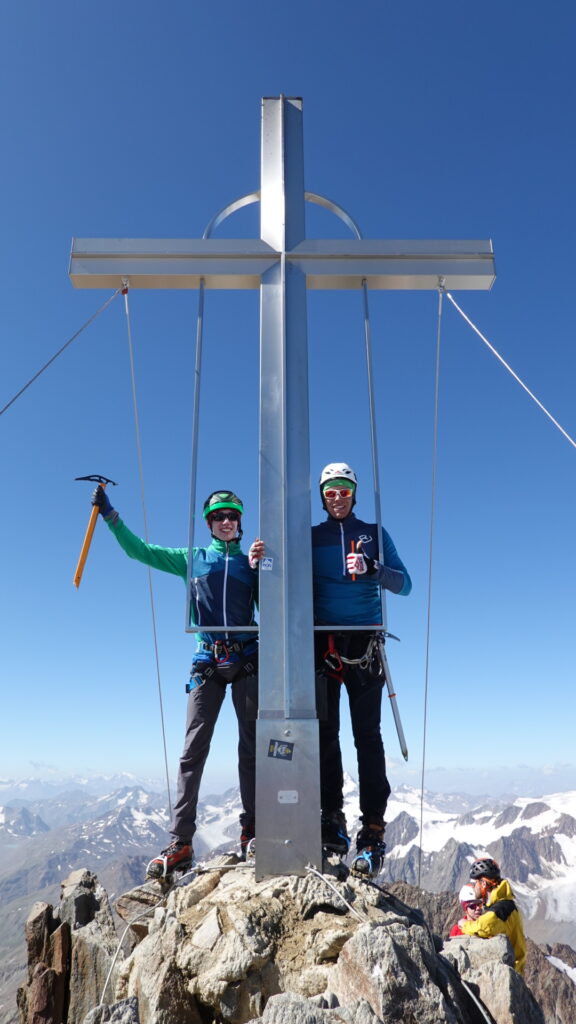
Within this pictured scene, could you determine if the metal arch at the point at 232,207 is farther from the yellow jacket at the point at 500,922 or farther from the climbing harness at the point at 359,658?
the yellow jacket at the point at 500,922

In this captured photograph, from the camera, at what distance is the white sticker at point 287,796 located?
5438 mm

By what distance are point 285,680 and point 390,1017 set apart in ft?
8.65

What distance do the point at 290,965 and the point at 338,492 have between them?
446cm

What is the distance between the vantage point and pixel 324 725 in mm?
6445

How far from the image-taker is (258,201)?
7391 mm

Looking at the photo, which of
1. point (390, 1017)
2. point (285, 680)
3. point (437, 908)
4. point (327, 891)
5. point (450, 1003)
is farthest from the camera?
point (437, 908)

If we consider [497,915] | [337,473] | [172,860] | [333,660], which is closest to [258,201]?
[337,473]

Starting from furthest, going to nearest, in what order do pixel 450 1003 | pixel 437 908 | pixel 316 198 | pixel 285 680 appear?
pixel 437 908, pixel 316 198, pixel 285 680, pixel 450 1003

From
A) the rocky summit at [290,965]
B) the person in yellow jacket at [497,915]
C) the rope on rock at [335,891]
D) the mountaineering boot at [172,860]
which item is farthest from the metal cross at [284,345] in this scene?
the person in yellow jacket at [497,915]

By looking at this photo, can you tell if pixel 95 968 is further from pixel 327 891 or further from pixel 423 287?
pixel 423 287

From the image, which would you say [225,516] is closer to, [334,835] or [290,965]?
[334,835]

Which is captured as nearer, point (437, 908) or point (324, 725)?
point (324, 725)

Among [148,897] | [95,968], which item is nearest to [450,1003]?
[148,897]

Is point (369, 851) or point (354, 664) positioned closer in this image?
point (369, 851)
